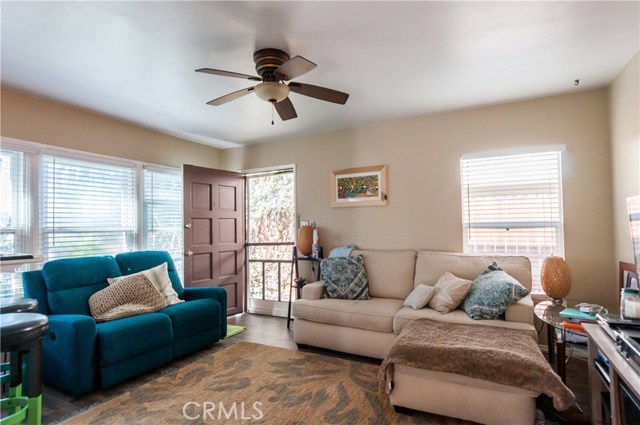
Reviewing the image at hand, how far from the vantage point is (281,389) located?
252 cm

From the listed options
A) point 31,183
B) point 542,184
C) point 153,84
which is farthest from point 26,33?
point 542,184

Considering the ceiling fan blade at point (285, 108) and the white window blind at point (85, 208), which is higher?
the ceiling fan blade at point (285, 108)

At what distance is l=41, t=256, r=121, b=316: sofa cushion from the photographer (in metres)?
2.72

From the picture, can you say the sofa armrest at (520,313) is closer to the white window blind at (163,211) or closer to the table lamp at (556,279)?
the table lamp at (556,279)

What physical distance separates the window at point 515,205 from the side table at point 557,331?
2.14 feet


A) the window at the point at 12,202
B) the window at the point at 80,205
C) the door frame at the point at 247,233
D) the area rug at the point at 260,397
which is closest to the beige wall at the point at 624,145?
the area rug at the point at 260,397

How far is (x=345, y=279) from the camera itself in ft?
11.4

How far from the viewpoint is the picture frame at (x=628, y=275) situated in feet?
7.91

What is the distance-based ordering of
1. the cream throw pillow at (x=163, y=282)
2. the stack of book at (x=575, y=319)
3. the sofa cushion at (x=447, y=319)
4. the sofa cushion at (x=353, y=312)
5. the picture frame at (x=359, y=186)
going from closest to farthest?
1. the stack of book at (x=575, y=319)
2. the sofa cushion at (x=447, y=319)
3. the sofa cushion at (x=353, y=312)
4. the cream throw pillow at (x=163, y=282)
5. the picture frame at (x=359, y=186)

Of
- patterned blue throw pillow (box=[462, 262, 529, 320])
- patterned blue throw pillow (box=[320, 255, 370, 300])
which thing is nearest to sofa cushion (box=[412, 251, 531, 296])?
patterned blue throw pillow (box=[462, 262, 529, 320])

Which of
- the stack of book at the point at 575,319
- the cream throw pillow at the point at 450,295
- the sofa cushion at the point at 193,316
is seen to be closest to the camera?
the stack of book at the point at 575,319

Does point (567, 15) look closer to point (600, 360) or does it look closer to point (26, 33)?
point (600, 360)

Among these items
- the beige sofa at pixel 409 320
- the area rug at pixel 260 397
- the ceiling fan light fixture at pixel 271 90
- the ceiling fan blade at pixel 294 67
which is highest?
the ceiling fan blade at pixel 294 67

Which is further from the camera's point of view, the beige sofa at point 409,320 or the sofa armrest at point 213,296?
the sofa armrest at point 213,296
